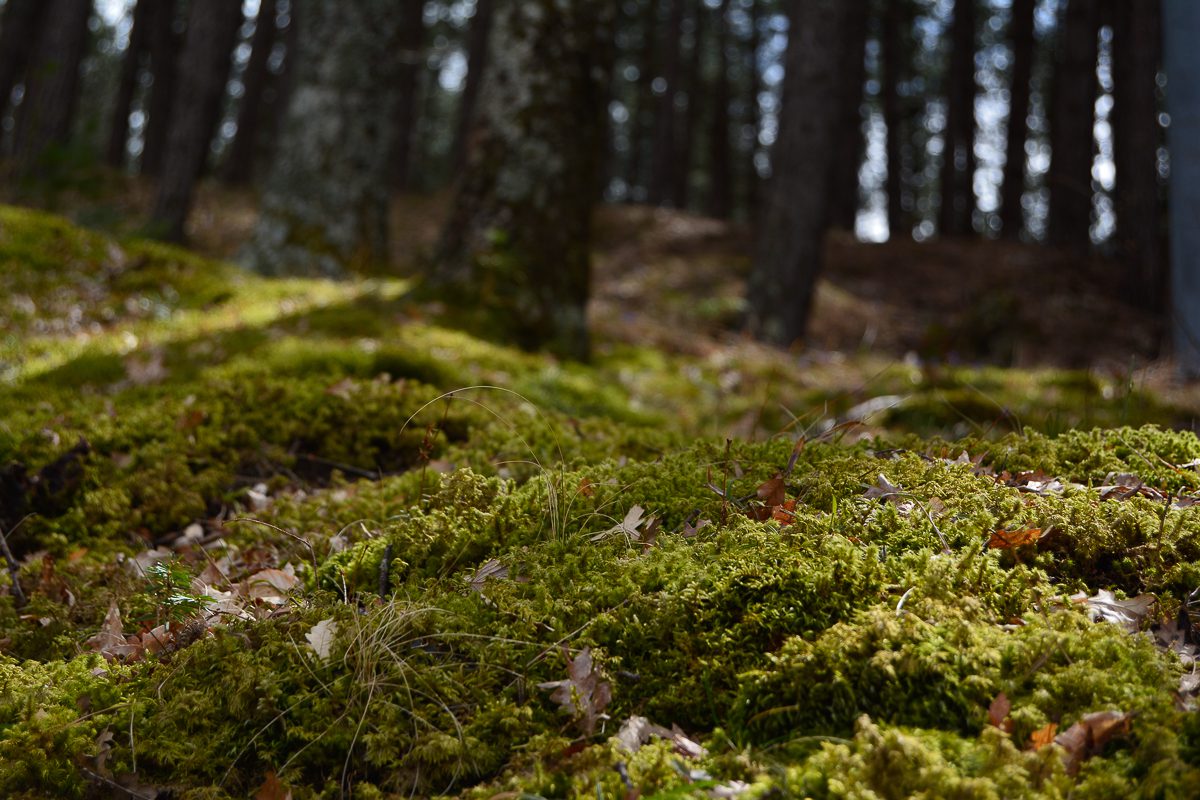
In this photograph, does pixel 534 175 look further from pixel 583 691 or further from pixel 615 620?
pixel 583 691

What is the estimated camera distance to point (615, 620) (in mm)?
2082

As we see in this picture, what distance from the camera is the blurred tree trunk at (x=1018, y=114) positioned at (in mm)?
20422

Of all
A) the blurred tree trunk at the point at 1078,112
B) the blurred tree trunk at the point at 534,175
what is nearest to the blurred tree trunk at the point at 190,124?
the blurred tree trunk at the point at 534,175

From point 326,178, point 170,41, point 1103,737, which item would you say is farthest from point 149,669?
point 170,41

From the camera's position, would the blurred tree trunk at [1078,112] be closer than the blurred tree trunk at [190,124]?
No

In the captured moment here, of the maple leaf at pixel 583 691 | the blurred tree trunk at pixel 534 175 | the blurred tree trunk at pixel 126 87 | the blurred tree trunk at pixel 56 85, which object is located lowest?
the maple leaf at pixel 583 691

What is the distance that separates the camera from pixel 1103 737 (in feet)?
5.39

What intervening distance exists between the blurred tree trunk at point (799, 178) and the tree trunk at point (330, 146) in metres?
4.70

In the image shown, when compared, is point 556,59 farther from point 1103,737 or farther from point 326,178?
point 1103,737

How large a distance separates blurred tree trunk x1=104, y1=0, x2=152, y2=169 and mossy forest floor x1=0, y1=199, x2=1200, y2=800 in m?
21.7

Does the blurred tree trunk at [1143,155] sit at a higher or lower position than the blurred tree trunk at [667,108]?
lower

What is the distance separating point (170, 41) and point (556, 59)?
60.0ft

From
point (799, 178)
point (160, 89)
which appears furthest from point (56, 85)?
point (799, 178)

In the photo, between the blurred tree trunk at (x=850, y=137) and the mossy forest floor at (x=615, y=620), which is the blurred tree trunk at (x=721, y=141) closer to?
the blurred tree trunk at (x=850, y=137)
